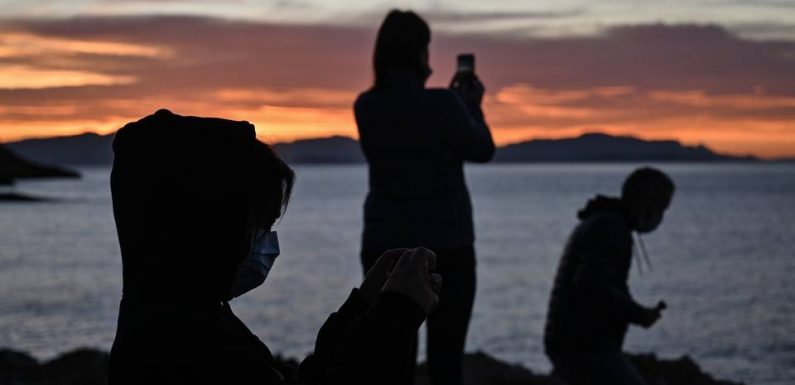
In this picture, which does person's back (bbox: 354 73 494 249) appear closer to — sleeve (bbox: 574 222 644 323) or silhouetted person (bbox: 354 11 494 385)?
silhouetted person (bbox: 354 11 494 385)

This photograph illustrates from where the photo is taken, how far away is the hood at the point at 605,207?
6906 mm

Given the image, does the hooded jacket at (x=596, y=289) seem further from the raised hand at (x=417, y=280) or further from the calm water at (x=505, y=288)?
the calm water at (x=505, y=288)

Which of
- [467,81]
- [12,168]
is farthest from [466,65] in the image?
[12,168]

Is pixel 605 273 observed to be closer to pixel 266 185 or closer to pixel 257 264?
pixel 257 264

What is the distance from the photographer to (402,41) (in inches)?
253

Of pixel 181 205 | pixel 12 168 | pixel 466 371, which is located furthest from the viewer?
pixel 12 168

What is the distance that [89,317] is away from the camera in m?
29.3

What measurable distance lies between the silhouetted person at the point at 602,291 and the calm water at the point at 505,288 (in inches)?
581

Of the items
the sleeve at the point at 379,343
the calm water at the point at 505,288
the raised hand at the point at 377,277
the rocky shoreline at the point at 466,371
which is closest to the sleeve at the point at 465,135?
the raised hand at the point at 377,277

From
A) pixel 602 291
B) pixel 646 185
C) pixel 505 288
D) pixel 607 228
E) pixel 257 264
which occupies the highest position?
pixel 257 264

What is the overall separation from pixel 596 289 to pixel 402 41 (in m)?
1.61

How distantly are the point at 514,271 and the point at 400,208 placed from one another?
41270mm

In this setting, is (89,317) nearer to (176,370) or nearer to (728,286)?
(728,286)

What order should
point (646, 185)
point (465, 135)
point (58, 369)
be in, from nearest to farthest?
point (465, 135)
point (646, 185)
point (58, 369)
